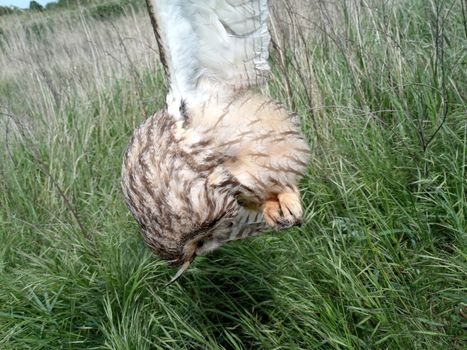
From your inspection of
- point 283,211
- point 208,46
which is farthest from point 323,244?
point 208,46

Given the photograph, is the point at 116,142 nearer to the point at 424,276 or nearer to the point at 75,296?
the point at 75,296

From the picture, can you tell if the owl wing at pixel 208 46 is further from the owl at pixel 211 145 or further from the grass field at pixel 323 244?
the grass field at pixel 323 244

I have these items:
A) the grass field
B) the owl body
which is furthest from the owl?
the grass field

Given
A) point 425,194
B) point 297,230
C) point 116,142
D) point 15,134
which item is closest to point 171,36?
point 297,230

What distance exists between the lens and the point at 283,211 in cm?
206

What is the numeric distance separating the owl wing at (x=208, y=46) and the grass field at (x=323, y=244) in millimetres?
456

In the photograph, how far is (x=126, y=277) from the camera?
8.89ft

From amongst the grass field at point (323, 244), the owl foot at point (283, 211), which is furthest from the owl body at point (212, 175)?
the grass field at point (323, 244)

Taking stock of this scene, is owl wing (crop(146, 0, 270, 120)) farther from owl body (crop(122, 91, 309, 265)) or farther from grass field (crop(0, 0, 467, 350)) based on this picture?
grass field (crop(0, 0, 467, 350))

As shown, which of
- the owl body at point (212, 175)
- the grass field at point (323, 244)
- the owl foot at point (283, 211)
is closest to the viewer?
the owl body at point (212, 175)

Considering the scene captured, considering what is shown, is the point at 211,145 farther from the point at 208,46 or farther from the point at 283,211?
the point at 208,46

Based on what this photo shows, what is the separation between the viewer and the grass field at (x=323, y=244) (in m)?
2.30

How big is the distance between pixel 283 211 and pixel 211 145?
0.36 meters

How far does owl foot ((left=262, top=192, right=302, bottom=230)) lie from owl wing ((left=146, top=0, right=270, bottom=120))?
48 centimetres
